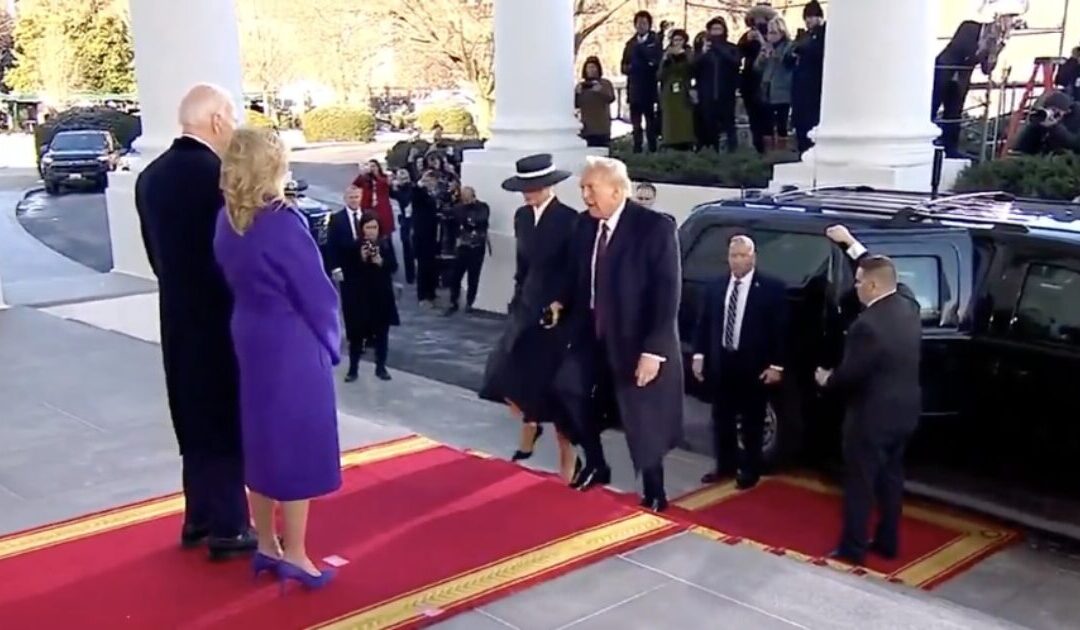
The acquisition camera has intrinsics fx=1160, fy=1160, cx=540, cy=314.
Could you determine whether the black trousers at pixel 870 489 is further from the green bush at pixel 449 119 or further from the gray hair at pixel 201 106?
the green bush at pixel 449 119

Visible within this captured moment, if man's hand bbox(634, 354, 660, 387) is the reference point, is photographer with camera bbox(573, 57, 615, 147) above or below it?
above

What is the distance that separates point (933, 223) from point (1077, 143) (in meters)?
4.77

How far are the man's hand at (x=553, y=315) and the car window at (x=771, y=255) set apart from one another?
181 cm

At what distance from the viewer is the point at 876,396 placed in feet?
19.0

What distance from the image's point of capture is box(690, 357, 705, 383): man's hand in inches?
283

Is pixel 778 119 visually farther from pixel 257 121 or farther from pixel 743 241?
pixel 257 121

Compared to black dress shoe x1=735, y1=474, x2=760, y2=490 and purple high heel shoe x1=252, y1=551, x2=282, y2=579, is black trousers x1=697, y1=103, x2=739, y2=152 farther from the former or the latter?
purple high heel shoe x1=252, y1=551, x2=282, y2=579

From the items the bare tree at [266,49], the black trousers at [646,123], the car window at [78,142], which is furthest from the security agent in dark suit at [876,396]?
the bare tree at [266,49]

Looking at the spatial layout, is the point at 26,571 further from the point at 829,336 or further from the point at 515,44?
the point at 515,44

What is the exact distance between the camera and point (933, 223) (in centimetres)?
676

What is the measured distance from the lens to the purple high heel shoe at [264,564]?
4211 mm

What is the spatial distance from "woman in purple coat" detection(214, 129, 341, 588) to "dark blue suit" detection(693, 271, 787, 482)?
3.55m

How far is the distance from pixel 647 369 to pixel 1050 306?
238cm

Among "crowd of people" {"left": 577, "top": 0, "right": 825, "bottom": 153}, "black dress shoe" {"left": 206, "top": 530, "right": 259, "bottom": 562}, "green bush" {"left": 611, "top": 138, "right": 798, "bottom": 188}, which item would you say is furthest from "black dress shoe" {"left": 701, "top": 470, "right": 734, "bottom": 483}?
"crowd of people" {"left": 577, "top": 0, "right": 825, "bottom": 153}
